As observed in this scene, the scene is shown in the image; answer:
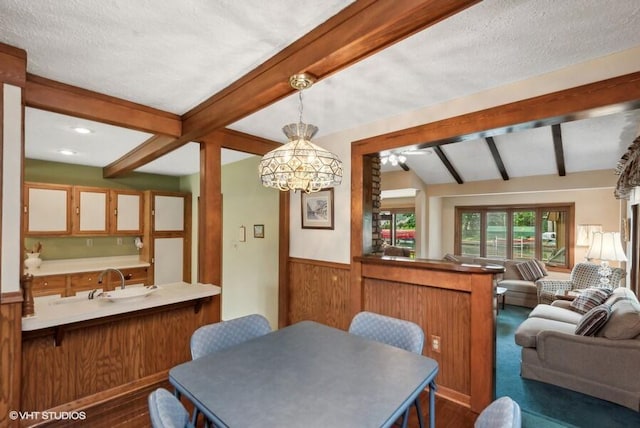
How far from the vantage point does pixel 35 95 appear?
6.40ft

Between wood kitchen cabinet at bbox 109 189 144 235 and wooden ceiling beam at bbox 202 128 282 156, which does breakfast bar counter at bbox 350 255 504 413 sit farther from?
wood kitchen cabinet at bbox 109 189 144 235

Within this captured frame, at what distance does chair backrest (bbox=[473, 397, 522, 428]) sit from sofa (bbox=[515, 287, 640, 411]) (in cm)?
232

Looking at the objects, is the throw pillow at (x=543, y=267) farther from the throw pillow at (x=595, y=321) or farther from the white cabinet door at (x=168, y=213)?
the white cabinet door at (x=168, y=213)

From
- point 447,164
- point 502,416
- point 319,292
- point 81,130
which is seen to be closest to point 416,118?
point 319,292

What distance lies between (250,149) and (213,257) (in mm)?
1238

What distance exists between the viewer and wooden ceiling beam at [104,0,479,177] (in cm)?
113

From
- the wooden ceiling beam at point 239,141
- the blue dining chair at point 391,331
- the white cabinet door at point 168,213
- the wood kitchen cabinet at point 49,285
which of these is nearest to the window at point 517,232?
the wooden ceiling beam at point 239,141

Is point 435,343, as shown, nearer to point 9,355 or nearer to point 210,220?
point 210,220

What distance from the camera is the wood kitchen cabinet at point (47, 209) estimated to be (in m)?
3.94

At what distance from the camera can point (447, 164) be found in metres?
5.73

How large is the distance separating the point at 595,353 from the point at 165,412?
328 cm

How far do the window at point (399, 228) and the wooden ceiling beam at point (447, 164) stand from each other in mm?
2774

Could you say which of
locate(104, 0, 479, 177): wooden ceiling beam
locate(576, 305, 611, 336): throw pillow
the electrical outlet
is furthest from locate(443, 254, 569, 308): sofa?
locate(104, 0, 479, 177): wooden ceiling beam

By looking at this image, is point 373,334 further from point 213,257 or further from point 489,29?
point 489,29
